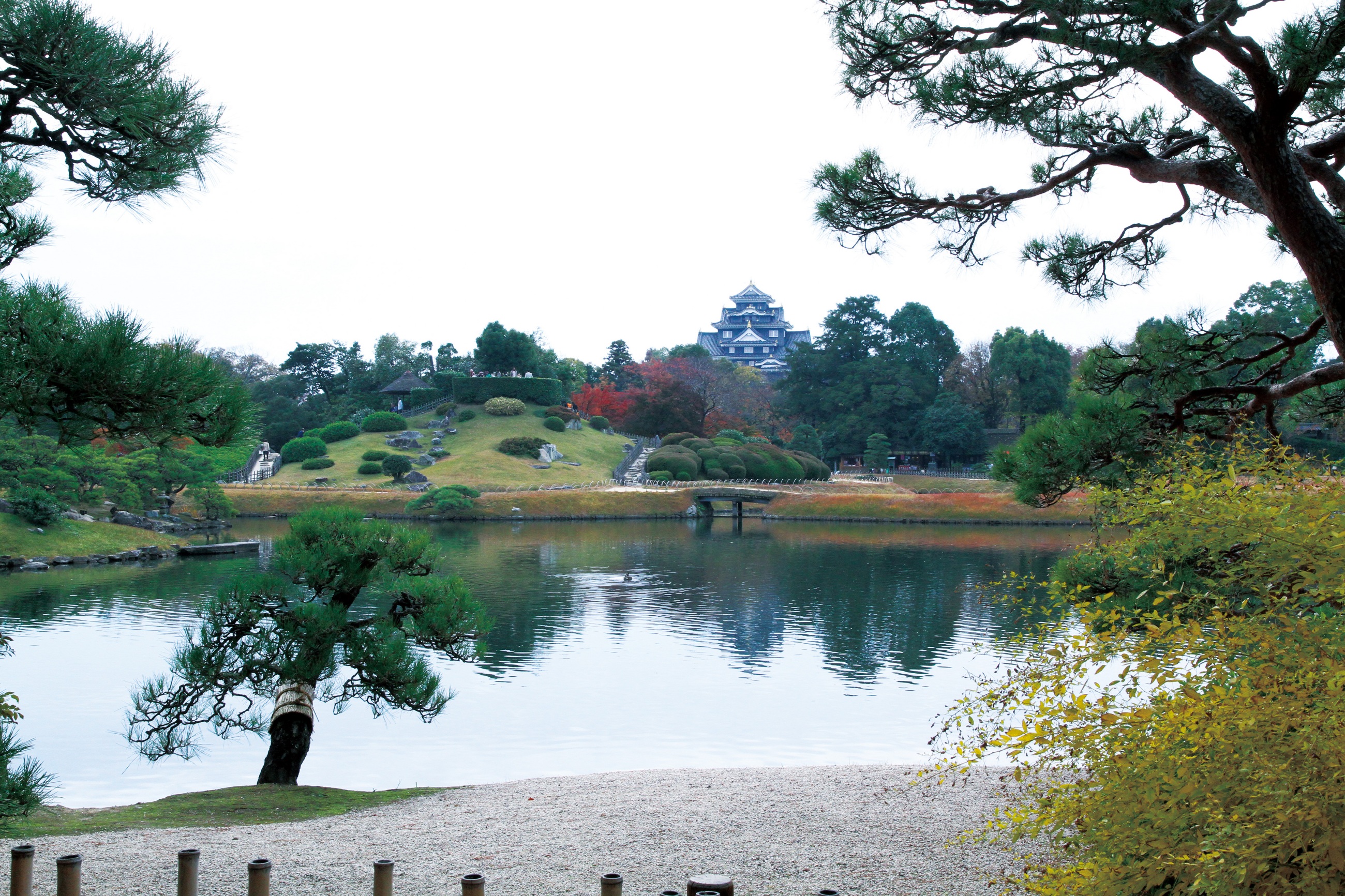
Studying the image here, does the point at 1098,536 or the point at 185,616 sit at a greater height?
the point at 1098,536

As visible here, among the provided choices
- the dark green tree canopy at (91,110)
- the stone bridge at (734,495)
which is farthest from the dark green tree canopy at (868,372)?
the dark green tree canopy at (91,110)

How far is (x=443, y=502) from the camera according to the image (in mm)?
37812

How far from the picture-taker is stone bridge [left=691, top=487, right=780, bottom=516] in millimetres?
41844

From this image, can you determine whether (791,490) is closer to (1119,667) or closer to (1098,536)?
(1119,667)

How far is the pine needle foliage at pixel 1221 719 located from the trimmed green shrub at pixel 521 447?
4549cm

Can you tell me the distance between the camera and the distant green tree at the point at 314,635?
7.81 m

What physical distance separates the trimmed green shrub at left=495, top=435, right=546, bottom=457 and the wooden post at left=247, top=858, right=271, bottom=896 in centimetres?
4521

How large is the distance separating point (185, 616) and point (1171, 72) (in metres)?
16.5

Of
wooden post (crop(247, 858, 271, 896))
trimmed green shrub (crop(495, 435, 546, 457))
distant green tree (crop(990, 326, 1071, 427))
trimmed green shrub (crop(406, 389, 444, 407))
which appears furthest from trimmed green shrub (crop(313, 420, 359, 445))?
wooden post (crop(247, 858, 271, 896))

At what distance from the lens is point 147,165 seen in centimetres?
466

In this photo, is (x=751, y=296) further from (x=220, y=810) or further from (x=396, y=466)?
(x=220, y=810)

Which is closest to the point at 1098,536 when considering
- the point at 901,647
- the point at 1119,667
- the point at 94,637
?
the point at 1119,667

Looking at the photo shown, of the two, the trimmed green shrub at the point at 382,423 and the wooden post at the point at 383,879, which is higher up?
the trimmed green shrub at the point at 382,423

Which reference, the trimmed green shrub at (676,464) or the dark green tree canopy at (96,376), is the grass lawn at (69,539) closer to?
the dark green tree canopy at (96,376)
